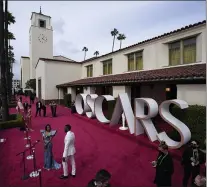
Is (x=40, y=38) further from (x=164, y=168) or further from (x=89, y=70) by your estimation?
(x=164, y=168)

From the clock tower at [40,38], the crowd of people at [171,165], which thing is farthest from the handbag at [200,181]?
the clock tower at [40,38]

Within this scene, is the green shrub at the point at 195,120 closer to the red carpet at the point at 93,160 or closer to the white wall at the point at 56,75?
the red carpet at the point at 93,160

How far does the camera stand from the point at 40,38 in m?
45.4

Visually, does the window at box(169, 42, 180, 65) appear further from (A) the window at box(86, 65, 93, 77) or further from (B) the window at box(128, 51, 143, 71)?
(A) the window at box(86, 65, 93, 77)

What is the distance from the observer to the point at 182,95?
30.9 feet

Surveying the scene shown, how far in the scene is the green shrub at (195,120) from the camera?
291 inches

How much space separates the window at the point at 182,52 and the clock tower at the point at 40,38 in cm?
3810

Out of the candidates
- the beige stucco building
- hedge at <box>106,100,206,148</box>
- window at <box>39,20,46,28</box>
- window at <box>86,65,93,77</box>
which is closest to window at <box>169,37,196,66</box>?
the beige stucco building

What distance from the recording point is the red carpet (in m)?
5.77

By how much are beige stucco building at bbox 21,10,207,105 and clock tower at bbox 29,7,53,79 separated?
20.9 meters

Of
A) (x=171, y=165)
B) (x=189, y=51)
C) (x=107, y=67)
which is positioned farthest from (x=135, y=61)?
(x=171, y=165)

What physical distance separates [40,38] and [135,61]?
117 feet

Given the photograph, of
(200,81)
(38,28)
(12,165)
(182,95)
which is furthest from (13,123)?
(38,28)

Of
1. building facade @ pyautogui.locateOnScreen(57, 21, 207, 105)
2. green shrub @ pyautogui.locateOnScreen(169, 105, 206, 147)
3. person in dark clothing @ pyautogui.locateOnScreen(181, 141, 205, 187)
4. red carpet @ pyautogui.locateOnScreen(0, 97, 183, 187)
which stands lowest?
red carpet @ pyautogui.locateOnScreen(0, 97, 183, 187)
